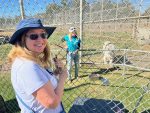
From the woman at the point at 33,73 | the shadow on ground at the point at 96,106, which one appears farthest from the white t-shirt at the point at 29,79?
the shadow on ground at the point at 96,106

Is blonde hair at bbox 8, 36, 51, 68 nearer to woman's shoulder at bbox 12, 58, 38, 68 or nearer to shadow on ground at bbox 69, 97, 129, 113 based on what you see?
woman's shoulder at bbox 12, 58, 38, 68

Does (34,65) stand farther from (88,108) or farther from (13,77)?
(88,108)

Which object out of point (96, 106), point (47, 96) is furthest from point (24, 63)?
point (96, 106)

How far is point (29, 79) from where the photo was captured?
218 cm

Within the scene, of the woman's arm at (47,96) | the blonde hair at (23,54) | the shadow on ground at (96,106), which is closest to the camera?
Result: the woman's arm at (47,96)

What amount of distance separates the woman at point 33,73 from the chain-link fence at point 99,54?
453 millimetres

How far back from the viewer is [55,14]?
924 cm

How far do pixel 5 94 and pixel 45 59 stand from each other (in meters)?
4.00

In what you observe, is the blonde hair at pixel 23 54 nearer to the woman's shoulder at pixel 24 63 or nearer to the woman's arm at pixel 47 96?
the woman's shoulder at pixel 24 63

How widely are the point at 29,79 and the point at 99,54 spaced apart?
859 cm

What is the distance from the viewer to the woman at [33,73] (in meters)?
2.17

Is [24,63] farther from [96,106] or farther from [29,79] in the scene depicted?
[96,106]

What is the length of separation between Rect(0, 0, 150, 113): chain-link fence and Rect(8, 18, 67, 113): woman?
453 mm

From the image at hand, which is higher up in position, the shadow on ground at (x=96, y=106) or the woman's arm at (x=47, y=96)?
the woman's arm at (x=47, y=96)
